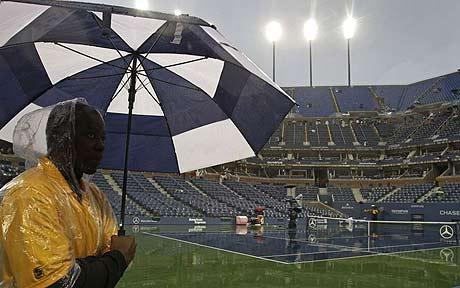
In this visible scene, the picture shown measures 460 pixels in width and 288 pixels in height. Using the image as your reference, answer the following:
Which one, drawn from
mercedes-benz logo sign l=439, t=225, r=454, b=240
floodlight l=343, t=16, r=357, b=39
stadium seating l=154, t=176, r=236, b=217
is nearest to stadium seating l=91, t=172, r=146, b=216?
stadium seating l=154, t=176, r=236, b=217

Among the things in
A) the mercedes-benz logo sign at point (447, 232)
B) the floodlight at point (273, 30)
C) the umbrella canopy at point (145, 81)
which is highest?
the floodlight at point (273, 30)

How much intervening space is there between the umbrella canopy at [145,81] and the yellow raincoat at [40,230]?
169 cm

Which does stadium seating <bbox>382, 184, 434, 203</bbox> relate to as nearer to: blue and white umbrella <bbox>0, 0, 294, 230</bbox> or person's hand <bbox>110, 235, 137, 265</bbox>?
blue and white umbrella <bbox>0, 0, 294, 230</bbox>

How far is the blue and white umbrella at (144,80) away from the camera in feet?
10.3

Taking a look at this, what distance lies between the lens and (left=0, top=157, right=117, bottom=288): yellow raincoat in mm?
1433

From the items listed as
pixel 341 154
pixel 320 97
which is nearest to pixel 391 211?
pixel 341 154

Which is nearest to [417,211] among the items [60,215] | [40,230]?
[60,215]

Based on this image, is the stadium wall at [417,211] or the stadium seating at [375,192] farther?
the stadium seating at [375,192]

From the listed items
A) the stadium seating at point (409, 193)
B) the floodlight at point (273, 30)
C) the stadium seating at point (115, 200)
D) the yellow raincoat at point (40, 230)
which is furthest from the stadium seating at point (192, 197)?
the floodlight at point (273, 30)

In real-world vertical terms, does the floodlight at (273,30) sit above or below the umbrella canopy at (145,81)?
above

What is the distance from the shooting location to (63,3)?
9.27ft

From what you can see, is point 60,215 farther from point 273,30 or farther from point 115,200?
point 273,30

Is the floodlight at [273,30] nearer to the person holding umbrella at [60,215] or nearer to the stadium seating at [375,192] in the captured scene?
the stadium seating at [375,192]

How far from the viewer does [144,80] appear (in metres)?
4.70
